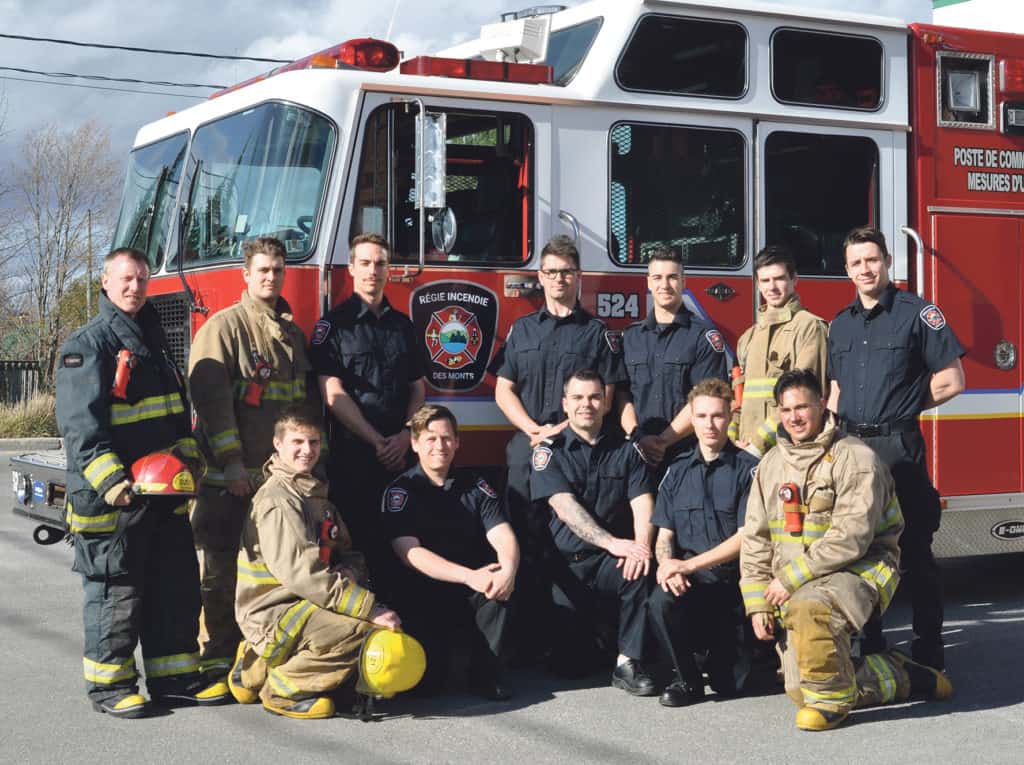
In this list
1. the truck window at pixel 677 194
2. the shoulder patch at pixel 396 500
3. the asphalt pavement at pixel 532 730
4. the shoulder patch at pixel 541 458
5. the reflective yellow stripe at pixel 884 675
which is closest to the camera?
the asphalt pavement at pixel 532 730

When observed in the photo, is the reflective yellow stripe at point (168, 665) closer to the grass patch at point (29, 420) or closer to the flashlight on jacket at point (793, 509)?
the flashlight on jacket at point (793, 509)

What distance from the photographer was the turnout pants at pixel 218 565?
586cm

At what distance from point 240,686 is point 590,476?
1750 millimetres

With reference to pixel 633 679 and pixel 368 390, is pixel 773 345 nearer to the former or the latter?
pixel 633 679

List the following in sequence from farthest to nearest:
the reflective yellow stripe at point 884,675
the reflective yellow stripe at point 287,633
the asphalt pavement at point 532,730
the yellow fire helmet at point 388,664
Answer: the reflective yellow stripe at point 884,675 → the reflective yellow stripe at point 287,633 → the yellow fire helmet at point 388,664 → the asphalt pavement at point 532,730

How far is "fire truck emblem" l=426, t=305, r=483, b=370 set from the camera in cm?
622

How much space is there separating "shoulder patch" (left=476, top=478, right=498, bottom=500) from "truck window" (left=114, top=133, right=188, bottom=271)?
2.21 m

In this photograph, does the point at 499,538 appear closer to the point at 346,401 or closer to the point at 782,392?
the point at 346,401

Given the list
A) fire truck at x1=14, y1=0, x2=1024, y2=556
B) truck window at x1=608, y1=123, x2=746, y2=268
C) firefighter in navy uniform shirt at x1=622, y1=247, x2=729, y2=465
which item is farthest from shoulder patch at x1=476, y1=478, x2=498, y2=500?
truck window at x1=608, y1=123, x2=746, y2=268

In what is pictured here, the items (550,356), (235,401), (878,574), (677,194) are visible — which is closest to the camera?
(878,574)

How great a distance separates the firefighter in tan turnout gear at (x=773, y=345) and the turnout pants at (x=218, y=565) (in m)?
2.30

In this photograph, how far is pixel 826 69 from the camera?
7.05 m

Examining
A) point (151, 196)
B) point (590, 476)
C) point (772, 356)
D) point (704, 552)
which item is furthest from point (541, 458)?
point (151, 196)

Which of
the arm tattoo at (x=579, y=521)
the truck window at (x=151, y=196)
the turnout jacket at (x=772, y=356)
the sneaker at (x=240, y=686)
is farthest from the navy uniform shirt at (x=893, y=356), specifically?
the truck window at (x=151, y=196)
